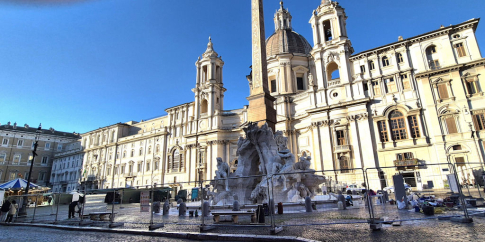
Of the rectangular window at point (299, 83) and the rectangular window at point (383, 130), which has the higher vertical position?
the rectangular window at point (299, 83)

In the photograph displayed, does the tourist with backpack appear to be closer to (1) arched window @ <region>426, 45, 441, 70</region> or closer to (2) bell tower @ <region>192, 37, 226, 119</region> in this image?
(2) bell tower @ <region>192, 37, 226, 119</region>

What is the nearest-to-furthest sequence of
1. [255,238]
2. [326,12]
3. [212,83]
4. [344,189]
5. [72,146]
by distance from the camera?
[255,238]
[344,189]
[326,12]
[212,83]
[72,146]

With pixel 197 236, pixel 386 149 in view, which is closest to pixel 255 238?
pixel 197 236

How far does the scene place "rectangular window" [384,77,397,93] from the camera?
3047cm

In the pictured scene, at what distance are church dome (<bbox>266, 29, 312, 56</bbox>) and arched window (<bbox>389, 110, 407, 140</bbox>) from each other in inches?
803

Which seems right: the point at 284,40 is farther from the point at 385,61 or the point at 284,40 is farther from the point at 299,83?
the point at 385,61

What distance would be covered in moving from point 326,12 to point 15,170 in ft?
246

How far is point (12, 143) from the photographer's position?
61.9 m

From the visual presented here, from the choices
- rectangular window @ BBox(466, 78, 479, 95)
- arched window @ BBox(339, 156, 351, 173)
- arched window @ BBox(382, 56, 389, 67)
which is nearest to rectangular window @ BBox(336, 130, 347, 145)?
arched window @ BBox(339, 156, 351, 173)

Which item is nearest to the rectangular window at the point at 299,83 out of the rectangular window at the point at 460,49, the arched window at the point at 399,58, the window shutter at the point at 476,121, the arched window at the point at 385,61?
the arched window at the point at 385,61

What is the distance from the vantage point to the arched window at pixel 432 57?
29.3 metres

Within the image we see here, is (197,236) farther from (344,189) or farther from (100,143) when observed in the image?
(100,143)

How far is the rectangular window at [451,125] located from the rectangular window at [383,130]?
5.71 meters

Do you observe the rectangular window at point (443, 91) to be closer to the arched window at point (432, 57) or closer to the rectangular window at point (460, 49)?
the arched window at point (432, 57)
